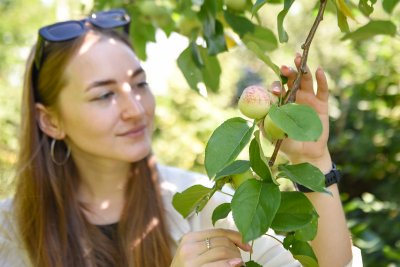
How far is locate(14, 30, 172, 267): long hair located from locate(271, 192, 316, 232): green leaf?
2.99 feet

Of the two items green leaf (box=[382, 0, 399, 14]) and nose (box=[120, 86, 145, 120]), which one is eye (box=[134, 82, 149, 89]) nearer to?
nose (box=[120, 86, 145, 120])

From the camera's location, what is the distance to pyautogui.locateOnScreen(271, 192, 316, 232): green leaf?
0.88 meters

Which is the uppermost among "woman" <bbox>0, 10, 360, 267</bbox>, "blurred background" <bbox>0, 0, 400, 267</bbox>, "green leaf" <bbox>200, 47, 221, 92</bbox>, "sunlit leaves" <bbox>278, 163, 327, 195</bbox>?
"sunlit leaves" <bbox>278, 163, 327, 195</bbox>

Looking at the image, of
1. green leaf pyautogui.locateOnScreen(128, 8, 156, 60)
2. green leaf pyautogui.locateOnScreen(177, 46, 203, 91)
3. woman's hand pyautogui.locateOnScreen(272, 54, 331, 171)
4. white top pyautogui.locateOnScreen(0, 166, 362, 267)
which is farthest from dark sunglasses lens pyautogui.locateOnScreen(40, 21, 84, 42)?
woman's hand pyautogui.locateOnScreen(272, 54, 331, 171)

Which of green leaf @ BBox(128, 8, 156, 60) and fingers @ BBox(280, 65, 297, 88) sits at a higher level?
fingers @ BBox(280, 65, 297, 88)

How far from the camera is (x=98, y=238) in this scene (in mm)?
1863

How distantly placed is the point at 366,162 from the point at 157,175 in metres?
1.62

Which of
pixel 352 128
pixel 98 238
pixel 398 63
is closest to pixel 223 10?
pixel 98 238

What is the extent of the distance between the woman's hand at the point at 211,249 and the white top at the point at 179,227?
45 centimetres

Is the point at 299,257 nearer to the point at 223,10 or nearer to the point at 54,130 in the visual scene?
the point at 223,10

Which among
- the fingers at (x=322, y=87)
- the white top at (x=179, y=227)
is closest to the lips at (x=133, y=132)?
the white top at (x=179, y=227)

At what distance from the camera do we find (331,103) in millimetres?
3961

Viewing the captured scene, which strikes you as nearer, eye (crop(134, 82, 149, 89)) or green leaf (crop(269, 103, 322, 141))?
green leaf (crop(269, 103, 322, 141))

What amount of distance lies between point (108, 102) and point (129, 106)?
0.19ft
